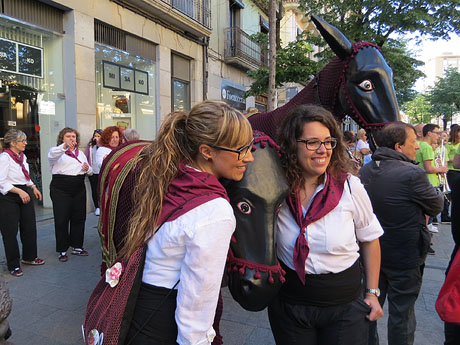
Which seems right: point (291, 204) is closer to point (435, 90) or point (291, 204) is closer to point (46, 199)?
point (46, 199)

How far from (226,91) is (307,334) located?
1219cm

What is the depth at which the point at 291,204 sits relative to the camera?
1622 millimetres

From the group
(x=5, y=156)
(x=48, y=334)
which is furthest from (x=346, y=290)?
(x=5, y=156)

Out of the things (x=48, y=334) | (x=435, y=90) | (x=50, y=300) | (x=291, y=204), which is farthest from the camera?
(x=435, y=90)

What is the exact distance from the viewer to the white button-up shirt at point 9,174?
4.33 m

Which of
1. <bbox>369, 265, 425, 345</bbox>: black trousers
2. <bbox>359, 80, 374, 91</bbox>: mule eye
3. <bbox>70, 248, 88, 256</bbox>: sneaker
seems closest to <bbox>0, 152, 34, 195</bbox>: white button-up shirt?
<bbox>70, 248, 88, 256</bbox>: sneaker

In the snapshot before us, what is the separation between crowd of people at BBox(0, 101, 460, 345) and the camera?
123 centimetres

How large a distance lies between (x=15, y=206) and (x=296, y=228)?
431cm

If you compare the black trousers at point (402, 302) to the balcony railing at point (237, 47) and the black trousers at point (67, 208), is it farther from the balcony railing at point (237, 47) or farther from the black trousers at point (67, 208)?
the balcony railing at point (237, 47)

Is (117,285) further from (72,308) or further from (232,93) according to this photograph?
(232,93)

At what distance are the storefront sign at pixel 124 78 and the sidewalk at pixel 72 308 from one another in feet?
15.9

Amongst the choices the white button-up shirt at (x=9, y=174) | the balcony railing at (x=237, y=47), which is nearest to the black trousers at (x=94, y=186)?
the white button-up shirt at (x=9, y=174)

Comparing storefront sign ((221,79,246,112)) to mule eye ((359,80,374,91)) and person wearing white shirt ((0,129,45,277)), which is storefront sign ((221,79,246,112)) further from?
mule eye ((359,80,374,91))

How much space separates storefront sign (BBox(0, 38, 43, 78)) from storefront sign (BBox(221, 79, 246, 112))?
658 centimetres
